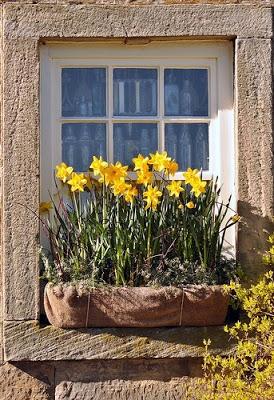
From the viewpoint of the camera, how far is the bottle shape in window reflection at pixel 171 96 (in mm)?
5707

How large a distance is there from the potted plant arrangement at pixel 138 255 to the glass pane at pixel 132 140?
0.24 metres

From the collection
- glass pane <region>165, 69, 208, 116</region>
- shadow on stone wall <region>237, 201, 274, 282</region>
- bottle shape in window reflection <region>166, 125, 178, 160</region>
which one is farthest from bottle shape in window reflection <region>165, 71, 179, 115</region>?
shadow on stone wall <region>237, 201, 274, 282</region>

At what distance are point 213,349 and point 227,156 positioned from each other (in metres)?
1.16

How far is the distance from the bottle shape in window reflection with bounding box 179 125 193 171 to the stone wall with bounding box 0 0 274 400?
1.13 feet

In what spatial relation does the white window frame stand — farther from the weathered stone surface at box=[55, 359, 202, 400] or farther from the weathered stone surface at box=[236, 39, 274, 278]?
the weathered stone surface at box=[55, 359, 202, 400]

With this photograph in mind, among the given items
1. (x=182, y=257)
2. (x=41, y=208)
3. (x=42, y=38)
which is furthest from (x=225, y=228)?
(x=42, y=38)

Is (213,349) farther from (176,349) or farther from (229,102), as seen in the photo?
(229,102)

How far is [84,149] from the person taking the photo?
224 inches

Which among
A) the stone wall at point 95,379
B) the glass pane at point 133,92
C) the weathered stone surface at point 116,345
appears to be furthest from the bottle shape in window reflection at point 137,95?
the stone wall at point 95,379

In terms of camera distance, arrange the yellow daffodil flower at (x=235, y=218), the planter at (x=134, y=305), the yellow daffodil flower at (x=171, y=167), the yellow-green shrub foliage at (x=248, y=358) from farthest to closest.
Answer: the yellow daffodil flower at (x=235, y=218) → the yellow daffodil flower at (x=171, y=167) → the planter at (x=134, y=305) → the yellow-green shrub foliage at (x=248, y=358)

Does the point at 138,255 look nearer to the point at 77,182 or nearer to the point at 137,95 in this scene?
the point at 77,182

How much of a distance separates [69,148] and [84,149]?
9 centimetres

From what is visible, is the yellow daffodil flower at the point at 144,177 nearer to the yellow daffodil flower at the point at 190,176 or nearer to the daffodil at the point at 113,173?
the daffodil at the point at 113,173

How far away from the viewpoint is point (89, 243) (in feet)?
17.6
